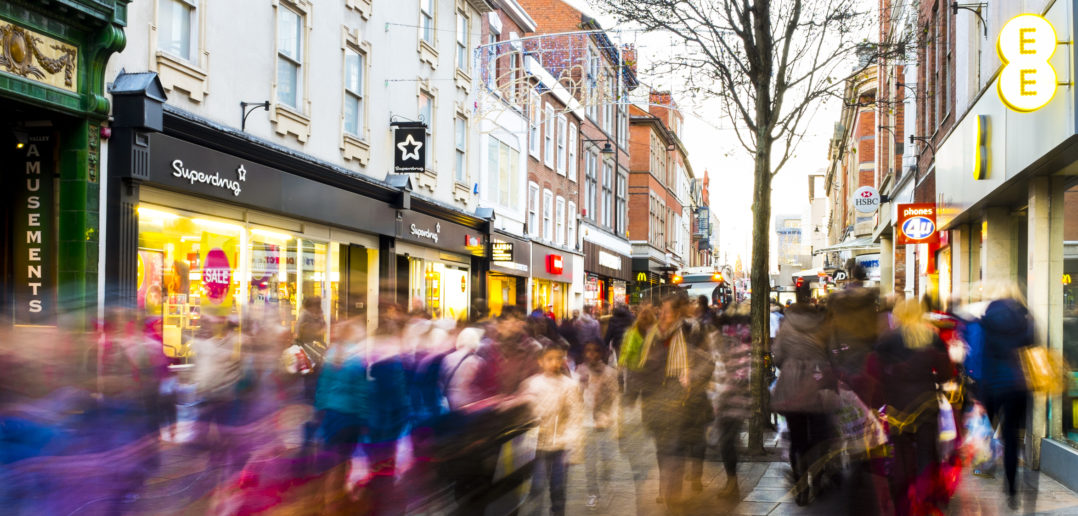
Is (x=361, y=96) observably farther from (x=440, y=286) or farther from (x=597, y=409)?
(x=597, y=409)

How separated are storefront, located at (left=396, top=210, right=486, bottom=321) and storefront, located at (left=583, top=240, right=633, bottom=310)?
37.2 feet

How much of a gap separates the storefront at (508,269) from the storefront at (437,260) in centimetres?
67

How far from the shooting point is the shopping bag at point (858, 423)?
8672 mm

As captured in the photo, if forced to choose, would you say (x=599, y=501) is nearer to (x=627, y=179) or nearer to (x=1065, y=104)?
(x=1065, y=104)

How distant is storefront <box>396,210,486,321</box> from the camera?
870 inches

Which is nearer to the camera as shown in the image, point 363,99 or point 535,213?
point 363,99

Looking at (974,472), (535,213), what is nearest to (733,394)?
(974,472)

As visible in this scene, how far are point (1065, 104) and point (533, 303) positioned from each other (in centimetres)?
2521

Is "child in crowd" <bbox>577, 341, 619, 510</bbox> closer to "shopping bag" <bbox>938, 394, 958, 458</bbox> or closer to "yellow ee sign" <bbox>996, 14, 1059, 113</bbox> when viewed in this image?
"shopping bag" <bbox>938, 394, 958, 458</bbox>

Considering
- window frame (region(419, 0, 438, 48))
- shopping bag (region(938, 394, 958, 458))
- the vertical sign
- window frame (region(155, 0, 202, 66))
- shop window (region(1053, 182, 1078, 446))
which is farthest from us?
window frame (region(419, 0, 438, 48))

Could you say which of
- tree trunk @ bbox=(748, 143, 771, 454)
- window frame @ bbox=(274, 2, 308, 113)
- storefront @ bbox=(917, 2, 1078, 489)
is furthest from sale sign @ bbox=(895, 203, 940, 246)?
window frame @ bbox=(274, 2, 308, 113)

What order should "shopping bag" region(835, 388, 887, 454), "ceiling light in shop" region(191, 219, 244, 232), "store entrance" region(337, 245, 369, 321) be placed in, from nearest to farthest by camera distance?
1. "shopping bag" region(835, 388, 887, 454)
2. "ceiling light in shop" region(191, 219, 244, 232)
3. "store entrance" region(337, 245, 369, 321)

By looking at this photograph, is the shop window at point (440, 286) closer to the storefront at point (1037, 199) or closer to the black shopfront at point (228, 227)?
the black shopfront at point (228, 227)

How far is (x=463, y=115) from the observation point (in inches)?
1013
